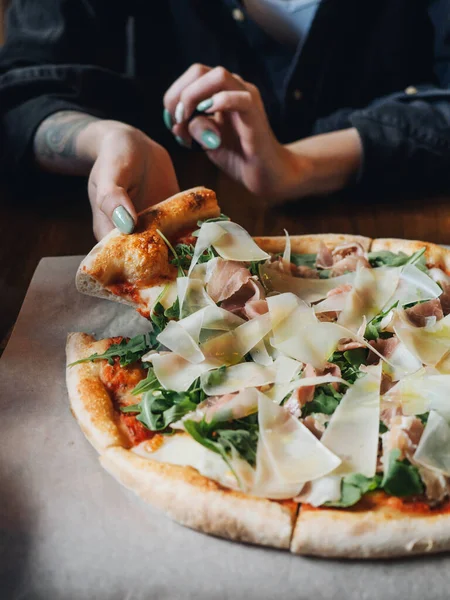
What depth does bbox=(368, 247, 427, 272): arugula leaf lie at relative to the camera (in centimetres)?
222

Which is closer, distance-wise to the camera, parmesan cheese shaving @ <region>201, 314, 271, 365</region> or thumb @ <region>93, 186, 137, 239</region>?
parmesan cheese shaving @ <region>201, 314, 271, 365</region>

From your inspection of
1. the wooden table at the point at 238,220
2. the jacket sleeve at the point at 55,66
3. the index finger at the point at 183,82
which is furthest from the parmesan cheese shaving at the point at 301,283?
the jacket sleeve at the point at 55,66

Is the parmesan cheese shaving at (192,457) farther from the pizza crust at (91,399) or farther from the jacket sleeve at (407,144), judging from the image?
the jacket sleeve at (407,144)

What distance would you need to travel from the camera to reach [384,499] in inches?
56.6

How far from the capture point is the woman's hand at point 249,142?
286cm

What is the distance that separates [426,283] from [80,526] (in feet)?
3.85

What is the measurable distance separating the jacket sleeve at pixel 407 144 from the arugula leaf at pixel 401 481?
2.00 metres

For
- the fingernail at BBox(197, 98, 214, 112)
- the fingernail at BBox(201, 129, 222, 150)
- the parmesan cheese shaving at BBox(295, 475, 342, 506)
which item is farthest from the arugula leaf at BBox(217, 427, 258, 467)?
the fingernail at BBox(197, 98, 214, 112)

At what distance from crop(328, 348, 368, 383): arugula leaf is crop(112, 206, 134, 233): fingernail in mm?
728

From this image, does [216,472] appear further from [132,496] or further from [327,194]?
[327,194]

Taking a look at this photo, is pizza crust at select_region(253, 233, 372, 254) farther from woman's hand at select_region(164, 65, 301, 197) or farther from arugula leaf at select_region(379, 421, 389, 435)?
arugula leaf at select_region(379, 421, 389, 435)

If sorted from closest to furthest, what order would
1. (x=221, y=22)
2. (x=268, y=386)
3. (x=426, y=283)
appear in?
(x=268, y=386)
(x=426, y=283)
(x=221, y=22)

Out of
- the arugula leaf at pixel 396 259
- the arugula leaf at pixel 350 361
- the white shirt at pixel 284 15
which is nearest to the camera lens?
the arugula leaf at pixel 350 361

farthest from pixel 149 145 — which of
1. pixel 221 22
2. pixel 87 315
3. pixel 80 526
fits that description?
pixel 80 526
